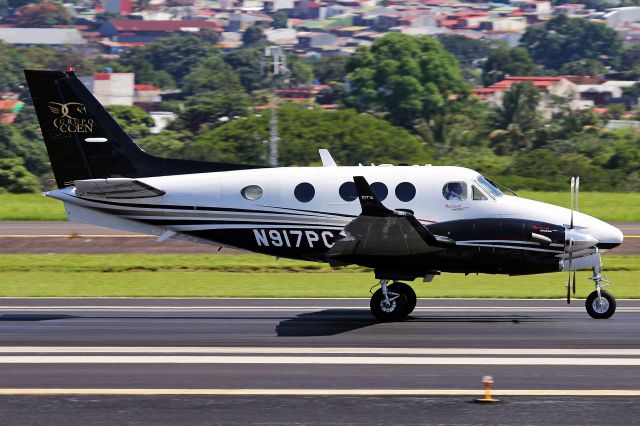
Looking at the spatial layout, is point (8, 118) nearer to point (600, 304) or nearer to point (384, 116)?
point (384, 116)

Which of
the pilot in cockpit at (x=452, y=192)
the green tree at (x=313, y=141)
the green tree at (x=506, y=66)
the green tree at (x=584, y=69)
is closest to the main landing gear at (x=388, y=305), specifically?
the pilot in cockpit at (x=452, y=192)

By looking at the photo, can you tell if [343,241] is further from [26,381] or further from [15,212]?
[15,212]

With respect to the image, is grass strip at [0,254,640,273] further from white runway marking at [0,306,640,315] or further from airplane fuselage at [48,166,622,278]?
airplane fuselage at [48,166,622,278]

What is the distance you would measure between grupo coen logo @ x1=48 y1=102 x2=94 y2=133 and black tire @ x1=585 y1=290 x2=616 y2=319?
414 inches

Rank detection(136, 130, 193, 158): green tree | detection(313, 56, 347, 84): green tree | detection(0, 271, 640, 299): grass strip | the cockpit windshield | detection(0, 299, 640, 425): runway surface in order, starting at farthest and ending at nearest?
detection(313, 56, 347, 84): green tree < detection(136, 130, 193, 158): green tree < detection(0, 271, 640, 299): grass strip < the cockpit windshield < detection(0, 299, 640, 425): runway surface

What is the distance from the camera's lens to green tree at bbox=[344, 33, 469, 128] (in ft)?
341

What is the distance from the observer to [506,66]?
567ft

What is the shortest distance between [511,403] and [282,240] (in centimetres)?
837

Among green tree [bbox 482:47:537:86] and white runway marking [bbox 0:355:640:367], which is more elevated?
white runway marking [bbox 0:355:640:367]

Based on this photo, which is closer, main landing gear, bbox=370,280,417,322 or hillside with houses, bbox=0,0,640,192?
main landing gear, bbox=370,280,417,322

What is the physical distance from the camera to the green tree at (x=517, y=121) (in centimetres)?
8850

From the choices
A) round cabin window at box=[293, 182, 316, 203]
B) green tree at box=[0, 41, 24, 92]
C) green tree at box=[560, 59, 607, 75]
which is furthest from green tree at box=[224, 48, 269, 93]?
round cabin window at box=[293, 182, 316, 203]

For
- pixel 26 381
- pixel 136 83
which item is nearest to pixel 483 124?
pixel 26 381

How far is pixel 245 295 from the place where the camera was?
25266 mm
